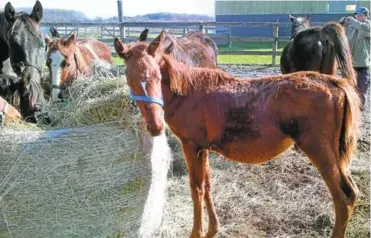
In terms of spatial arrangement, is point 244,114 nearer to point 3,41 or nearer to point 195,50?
point 3,41

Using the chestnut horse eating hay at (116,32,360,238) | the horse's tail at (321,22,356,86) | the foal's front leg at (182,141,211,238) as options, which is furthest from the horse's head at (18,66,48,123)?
the horse's tail at (321,22,356,86)

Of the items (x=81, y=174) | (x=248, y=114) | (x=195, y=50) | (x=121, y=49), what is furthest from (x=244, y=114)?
(x=195, y=50)

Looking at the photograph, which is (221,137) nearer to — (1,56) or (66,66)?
(66,66)

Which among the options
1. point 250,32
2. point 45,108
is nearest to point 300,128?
point 45,108

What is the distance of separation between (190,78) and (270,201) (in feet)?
5.26

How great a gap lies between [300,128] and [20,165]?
1.84 metres

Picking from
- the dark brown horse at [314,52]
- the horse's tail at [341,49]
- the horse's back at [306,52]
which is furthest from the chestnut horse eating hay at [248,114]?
the horse's back at [306,52]

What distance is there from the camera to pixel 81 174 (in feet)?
9.07

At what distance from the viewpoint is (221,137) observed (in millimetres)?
2812

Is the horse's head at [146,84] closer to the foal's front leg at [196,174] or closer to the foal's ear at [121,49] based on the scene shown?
the foal's ear at [121,49]

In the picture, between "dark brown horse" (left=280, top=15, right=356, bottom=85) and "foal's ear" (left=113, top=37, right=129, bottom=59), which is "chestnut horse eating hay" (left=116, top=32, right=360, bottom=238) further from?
"dark brown horse" (left=280, top=15, right=356, bottom=85)

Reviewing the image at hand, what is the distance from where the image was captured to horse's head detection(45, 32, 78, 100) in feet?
12.6

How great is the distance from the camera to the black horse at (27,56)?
11.6 feet

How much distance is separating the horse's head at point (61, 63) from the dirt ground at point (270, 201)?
150 centimetres
